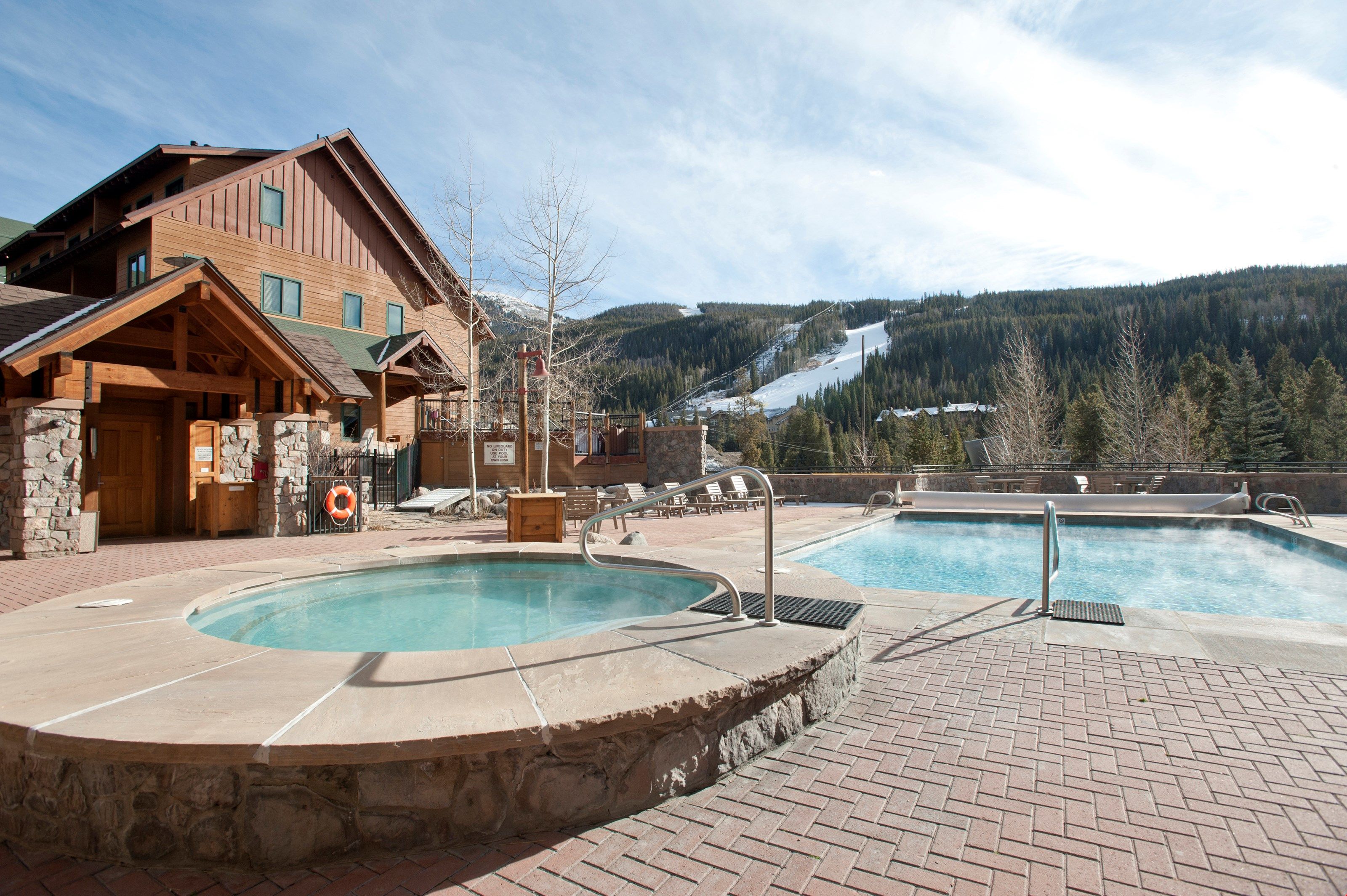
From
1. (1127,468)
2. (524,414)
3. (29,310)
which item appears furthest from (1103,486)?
(29,310)

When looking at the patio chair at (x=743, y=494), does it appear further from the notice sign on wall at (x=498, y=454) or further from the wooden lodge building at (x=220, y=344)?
the notice sign on wall at (x=498, y=454)

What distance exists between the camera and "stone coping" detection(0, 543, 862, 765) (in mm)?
2090

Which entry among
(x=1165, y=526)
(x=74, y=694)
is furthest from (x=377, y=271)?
(x=1165, y=526)

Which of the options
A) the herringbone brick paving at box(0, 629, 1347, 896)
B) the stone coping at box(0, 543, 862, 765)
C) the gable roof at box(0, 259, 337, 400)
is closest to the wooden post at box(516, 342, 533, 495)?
the gable roof at box(0, 259, 337, 400)

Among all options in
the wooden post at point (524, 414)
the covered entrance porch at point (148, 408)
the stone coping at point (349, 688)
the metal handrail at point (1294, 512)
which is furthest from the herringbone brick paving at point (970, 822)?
the metal handrail at point (1294, 512)

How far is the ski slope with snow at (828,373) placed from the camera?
471ft

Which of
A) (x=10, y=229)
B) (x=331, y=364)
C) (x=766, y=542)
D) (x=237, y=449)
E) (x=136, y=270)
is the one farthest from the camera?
(x=10, y=229)

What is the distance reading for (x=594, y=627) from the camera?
5199 millimetres

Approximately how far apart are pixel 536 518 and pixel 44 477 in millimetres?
6284

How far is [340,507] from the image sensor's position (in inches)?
446

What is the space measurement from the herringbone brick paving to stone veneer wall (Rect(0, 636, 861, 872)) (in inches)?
2.3

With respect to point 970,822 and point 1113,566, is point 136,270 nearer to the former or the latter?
point 970,822

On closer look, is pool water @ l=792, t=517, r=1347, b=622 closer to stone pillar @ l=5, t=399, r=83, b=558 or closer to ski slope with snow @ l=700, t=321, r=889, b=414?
stone pillar @ l=5, t=399, r=83, b=558

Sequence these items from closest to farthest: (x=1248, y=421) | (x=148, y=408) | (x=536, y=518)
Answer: (x=536, y=518) → (x=148, y=408) → (x=1248, y=421)
